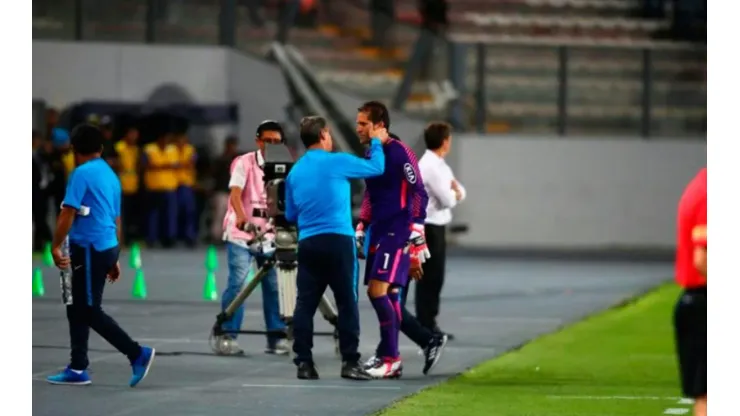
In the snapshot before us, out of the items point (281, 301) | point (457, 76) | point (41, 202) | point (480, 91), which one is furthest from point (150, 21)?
point (281, 301)

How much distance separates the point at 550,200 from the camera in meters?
36.0

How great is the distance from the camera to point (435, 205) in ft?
52.2

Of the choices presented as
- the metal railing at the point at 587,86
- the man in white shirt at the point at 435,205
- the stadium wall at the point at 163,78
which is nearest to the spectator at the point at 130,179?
the stadium wall at the point at 163,78

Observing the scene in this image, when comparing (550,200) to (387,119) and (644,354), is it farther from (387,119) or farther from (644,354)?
(387,119)

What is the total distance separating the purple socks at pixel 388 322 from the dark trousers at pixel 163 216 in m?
18.0

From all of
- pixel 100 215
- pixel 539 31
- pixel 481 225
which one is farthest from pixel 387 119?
pixel 539 31

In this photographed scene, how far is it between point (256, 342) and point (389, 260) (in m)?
3.51

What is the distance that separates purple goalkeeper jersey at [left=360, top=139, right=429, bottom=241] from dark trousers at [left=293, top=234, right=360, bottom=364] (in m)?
0.33

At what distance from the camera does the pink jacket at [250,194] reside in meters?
15.0

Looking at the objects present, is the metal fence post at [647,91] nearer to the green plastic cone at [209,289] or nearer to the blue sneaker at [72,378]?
the green plastic cone at [209,289]

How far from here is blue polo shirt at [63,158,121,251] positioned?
12625 mm

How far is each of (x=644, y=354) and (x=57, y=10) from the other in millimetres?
19016

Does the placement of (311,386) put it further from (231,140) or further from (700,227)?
(231,140)

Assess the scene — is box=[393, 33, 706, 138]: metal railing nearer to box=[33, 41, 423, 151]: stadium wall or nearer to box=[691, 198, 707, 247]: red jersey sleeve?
box=[33, 41, 423, 151]: stadium wall
